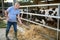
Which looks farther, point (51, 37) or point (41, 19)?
point (41, 19)

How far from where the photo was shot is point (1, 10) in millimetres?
23688

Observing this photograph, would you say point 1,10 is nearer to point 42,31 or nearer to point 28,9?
point 28,9

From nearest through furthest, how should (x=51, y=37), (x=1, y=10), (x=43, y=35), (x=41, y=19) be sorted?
(x=51, y=37) < (x=43, y=35) < (x=41, y=19) < (x=1, y=10)

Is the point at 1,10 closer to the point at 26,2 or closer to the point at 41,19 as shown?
the point at 26,2

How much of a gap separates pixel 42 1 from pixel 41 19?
6.83 m

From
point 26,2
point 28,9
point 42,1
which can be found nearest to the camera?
point 28,9

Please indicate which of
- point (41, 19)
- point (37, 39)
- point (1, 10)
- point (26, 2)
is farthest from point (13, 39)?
point (1, 10)

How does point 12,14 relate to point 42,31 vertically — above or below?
above

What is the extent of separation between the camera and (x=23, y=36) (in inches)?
380

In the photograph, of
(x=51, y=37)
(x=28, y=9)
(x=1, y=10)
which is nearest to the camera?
(x=51, y=37)

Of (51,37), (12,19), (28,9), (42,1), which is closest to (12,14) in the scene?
(12,19)

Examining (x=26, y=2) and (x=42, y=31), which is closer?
(x=42, y=31)

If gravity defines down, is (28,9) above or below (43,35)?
above

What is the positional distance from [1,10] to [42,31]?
1445 centimetres
